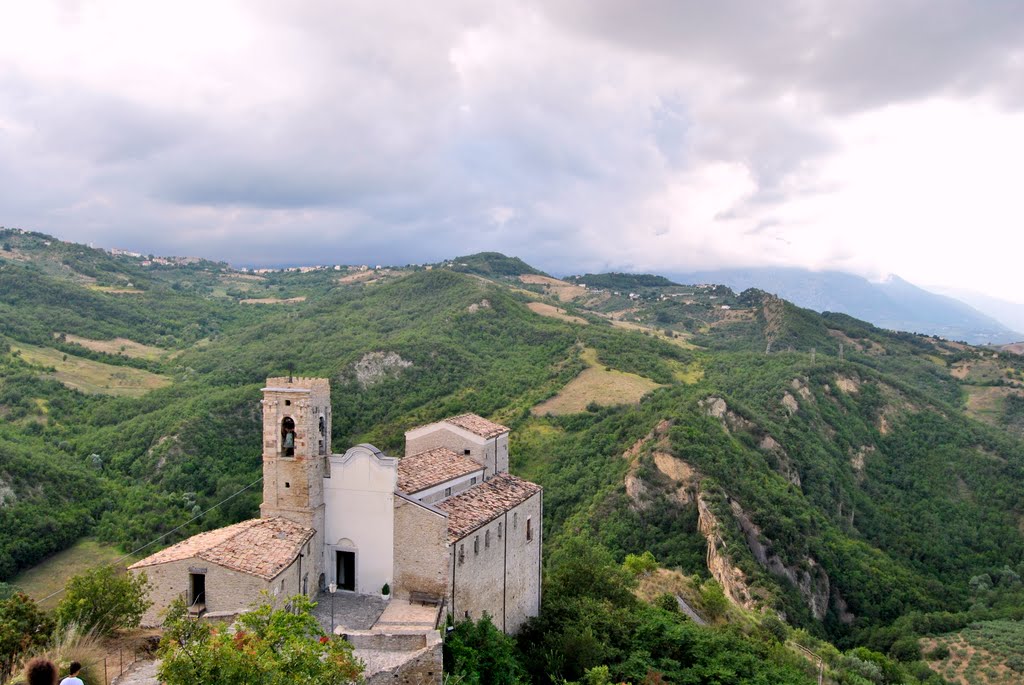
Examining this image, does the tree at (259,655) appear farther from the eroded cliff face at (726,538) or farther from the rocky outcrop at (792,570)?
the rocky outcrop at (792,570)

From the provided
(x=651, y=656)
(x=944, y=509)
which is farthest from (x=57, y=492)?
(x=944, y=509)

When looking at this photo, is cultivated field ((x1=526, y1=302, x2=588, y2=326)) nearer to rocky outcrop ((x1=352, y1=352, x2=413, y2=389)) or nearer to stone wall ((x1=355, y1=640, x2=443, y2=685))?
rocky outcrop ((x1=352, y1=352, x2=413, y2=389))

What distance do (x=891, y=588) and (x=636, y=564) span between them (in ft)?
101

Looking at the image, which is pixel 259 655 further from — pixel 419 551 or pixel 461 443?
pixel 461 443

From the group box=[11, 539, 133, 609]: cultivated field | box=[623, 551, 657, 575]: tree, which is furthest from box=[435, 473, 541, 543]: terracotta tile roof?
box=[11, 539, 133, 609]: cultivated field

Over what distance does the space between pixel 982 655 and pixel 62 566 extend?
7292cm

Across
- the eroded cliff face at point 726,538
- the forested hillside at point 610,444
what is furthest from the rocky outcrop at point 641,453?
the forested hillside at point 610,444

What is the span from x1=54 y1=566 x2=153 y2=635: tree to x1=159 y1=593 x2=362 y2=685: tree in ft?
19.1

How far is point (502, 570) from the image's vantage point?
92.0ft

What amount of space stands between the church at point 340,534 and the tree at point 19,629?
310cm

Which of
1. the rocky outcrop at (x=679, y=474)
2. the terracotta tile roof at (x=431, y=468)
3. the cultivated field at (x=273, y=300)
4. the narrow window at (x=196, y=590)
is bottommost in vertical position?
the rocky outcrop at (x=679, y=474)

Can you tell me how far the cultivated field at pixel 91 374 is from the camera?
9169 centimetres

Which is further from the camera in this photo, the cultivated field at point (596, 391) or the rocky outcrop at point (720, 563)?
the cultivated field at point (596, 391)

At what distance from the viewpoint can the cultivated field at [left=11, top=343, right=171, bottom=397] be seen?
91.7 meters
